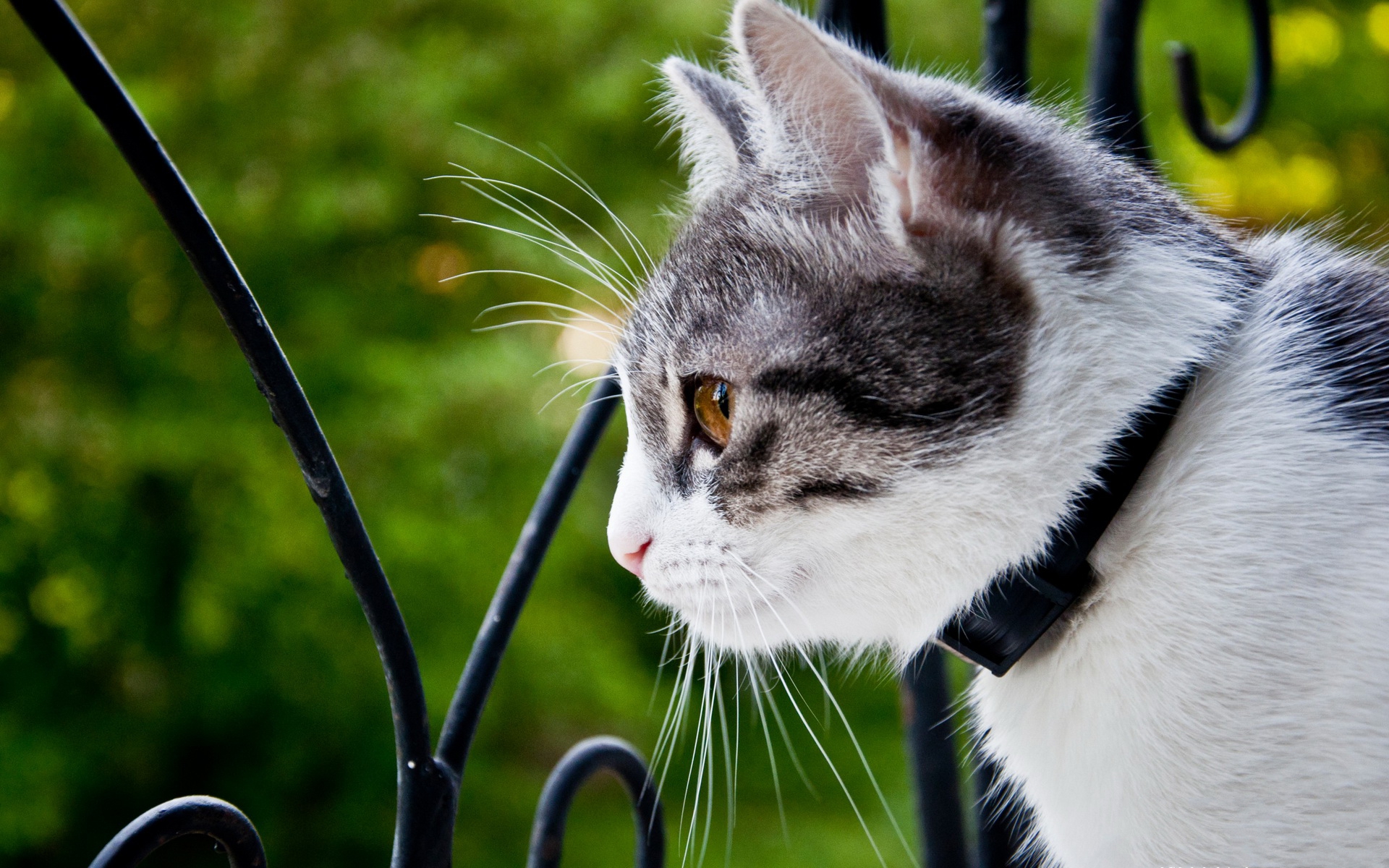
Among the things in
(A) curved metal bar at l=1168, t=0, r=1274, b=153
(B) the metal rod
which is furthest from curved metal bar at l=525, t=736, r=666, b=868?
(A) curved metal bar at l=1168, t=0, r=1274, b=153

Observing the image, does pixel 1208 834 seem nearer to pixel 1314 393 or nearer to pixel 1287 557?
pixel 1287 557

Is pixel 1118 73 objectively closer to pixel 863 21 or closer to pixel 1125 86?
pixel 1125 86

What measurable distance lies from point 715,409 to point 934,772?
0.47 metres

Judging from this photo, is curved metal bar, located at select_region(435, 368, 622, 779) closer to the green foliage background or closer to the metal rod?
the metal rod

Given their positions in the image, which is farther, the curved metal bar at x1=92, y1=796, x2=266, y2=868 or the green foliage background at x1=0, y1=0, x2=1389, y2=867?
the green foliage background at x1=0, y1=0, x2=1389, y2=867

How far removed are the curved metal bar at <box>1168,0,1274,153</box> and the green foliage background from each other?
0.65m

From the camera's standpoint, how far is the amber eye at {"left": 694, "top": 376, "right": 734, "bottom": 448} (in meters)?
0.91

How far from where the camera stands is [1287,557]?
2.38 feet

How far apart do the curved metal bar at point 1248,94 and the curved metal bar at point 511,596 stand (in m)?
0.79

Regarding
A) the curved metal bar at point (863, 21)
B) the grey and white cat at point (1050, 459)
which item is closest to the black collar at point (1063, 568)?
the grey and white cat at point (1050, 459)

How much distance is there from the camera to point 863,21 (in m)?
1.05

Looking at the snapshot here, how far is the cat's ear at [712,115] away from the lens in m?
1.02

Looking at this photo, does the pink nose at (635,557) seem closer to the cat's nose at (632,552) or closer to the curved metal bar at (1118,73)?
the cat's nose at (632,552)

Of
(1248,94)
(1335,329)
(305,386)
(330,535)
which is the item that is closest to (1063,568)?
(1335,329)
